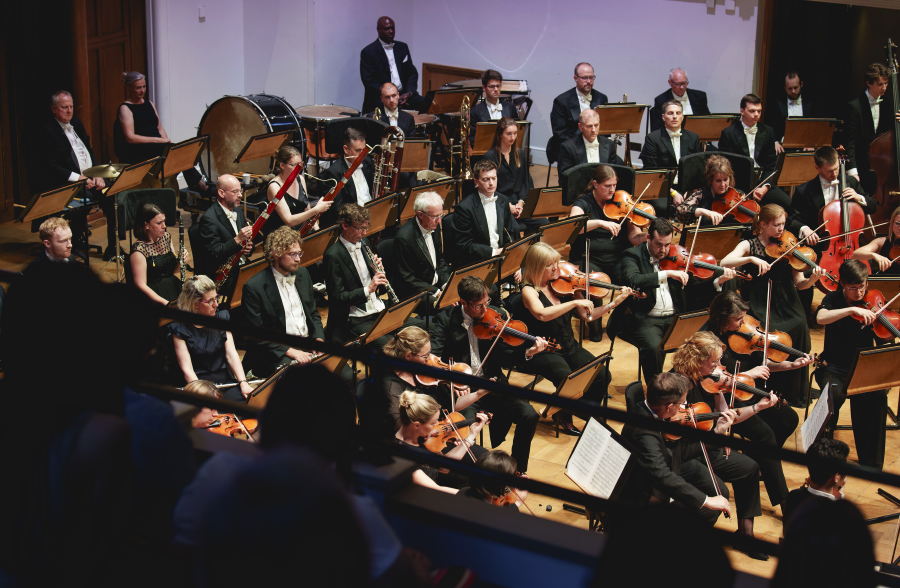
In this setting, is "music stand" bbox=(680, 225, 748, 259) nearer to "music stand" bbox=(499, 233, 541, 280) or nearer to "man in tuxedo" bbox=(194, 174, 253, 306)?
"music stand" bbox=(499, 233, 541, 280)

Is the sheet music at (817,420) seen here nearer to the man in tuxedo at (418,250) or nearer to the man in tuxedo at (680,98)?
the man in tuxedo at (418,250)

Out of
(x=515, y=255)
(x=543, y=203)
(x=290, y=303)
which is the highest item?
(x=543, y=203)

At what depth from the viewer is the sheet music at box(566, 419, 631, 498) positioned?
122 inches

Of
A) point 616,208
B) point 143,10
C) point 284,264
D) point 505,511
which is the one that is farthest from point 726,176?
point 143,10

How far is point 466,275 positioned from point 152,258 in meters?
1.79

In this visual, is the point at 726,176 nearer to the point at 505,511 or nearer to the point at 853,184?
the point at 853,184

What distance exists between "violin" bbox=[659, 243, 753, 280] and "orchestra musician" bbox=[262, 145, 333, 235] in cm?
220

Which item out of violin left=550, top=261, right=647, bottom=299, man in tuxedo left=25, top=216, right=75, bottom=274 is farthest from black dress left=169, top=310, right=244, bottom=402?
violin left=550, top=261, right=647, bottom=299

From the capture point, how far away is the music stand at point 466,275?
4.40m

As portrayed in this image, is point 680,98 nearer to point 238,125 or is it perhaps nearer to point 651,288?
point 651,288

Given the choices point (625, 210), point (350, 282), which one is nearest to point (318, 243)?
point (350, 282)

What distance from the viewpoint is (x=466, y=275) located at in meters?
4.48

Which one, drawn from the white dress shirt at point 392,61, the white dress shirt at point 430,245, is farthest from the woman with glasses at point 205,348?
the white dress shirt at point 392,61

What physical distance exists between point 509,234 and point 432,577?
4348 mm
